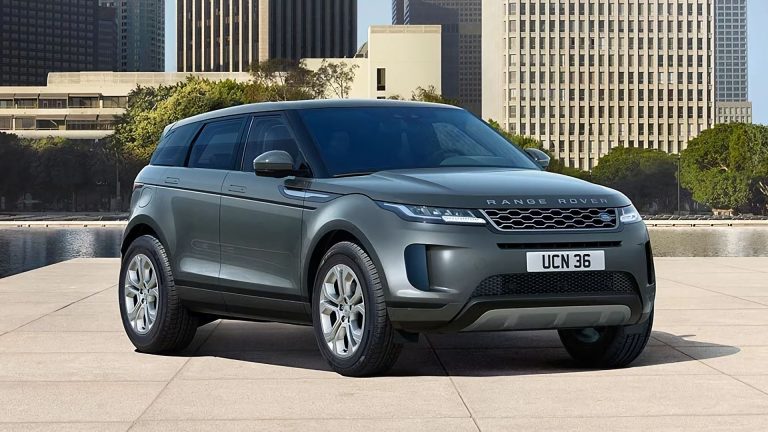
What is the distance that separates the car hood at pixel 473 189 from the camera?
6695mm

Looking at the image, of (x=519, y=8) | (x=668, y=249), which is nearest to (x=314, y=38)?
(x=519, y=8)

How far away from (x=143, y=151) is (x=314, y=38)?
104625 mm

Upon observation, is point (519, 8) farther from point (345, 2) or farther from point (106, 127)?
point (106, 127)

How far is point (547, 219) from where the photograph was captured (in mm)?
6730

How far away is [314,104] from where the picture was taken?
314 inches

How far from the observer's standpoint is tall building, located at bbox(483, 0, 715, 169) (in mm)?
182750

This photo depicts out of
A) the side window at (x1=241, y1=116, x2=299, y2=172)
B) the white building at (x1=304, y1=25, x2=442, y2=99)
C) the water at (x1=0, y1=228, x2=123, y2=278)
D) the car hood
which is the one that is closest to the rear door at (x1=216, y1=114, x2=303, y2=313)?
the side window at (x1=241, y1=116, x2=299, y2=172)

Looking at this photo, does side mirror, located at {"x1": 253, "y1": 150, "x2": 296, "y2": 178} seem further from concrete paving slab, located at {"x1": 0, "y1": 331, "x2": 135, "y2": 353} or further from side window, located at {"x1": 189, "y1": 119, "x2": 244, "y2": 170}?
concrete paving slab, located at {"x1": 0, "y1": 331, "x2": 135, "y2": 353}

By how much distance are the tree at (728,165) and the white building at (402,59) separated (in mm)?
38223

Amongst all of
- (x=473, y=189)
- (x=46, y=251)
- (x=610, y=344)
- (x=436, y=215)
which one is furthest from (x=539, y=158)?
(x=46, y=251)

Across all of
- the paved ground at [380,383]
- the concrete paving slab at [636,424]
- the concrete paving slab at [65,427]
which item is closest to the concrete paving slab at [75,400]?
the paved ground at [380,383]

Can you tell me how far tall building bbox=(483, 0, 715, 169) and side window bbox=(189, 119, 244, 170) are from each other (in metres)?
174

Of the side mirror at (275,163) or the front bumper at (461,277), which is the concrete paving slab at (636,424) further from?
the side mirror at (275,163)

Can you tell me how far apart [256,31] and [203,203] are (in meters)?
180
